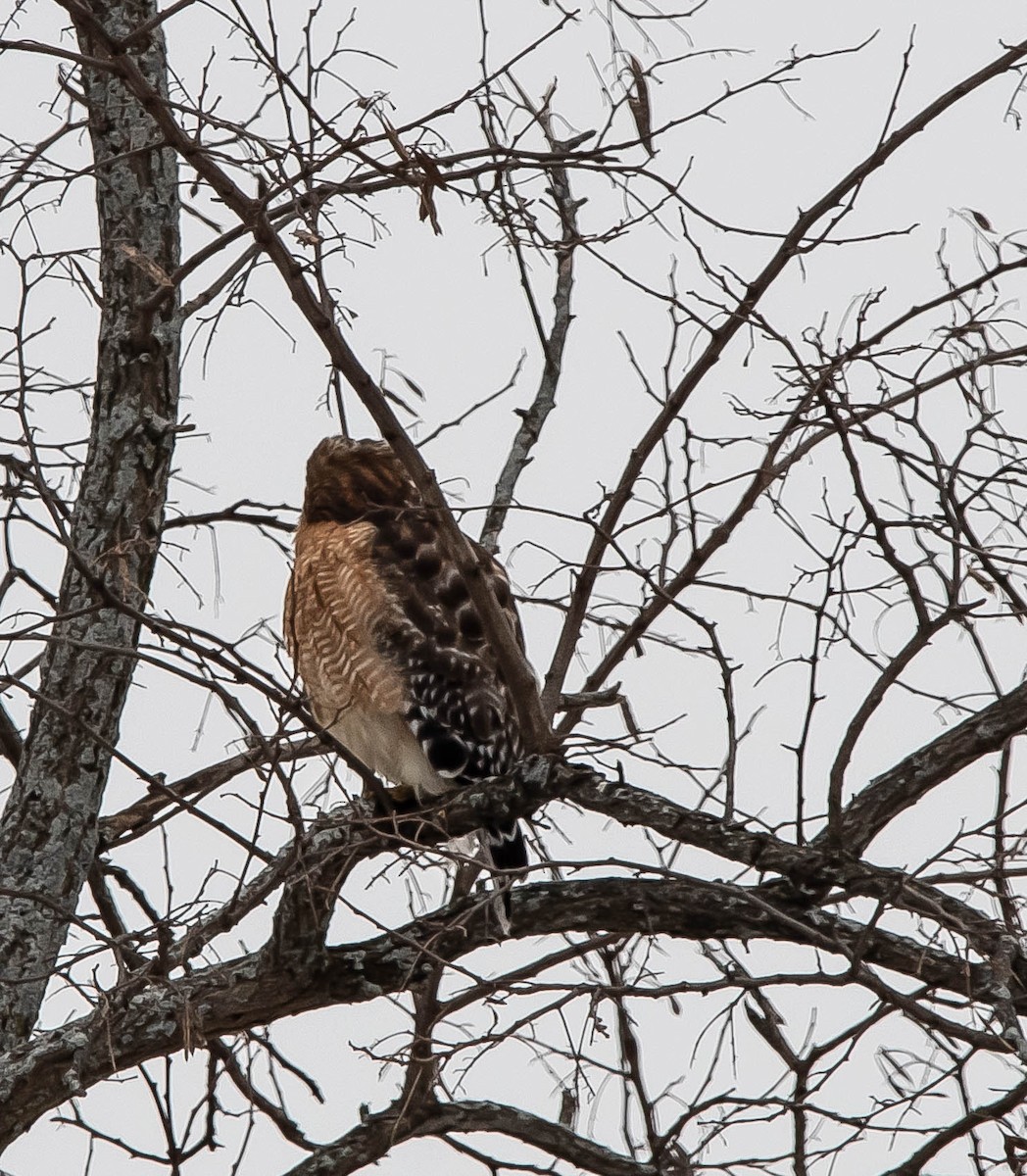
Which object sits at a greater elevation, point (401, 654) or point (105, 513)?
point (105, 513)

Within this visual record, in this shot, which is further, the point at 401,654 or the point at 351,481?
the point at 351,481

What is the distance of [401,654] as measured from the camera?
5.37 m

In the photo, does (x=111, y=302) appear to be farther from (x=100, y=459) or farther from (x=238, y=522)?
(x=238, y=522)

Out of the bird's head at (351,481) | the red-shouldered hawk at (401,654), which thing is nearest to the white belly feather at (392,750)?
the red-shouldered hawk at (401,654)

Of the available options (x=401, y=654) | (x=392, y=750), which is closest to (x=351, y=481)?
(x=401, y=654)

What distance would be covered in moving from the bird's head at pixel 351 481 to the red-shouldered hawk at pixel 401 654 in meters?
0.17

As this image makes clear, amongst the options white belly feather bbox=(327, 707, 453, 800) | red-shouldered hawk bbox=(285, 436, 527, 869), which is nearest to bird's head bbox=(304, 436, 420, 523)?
red-shouldered hawk bbox=(285, 436, 527, 869)

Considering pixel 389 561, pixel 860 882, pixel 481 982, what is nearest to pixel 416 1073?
pixel 481 982

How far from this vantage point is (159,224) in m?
5.25

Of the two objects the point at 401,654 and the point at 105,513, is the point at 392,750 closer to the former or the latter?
the point at 401,654

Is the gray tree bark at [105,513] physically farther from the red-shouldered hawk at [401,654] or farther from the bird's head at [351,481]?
the bird's head at [351,481]

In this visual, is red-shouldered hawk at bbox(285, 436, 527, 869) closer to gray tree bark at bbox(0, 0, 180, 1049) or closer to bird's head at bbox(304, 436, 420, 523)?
bird's head at bbox(304, 436, 420, 523)

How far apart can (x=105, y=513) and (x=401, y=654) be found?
989 millimetres

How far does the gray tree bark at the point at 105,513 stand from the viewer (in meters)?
4.88
